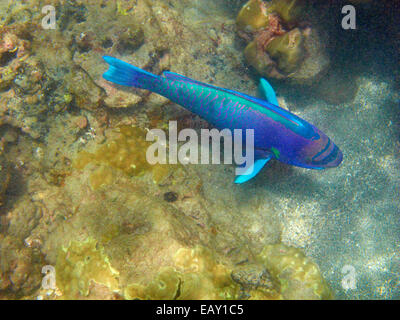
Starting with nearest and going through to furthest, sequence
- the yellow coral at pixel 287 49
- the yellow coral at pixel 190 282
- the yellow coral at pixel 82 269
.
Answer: the yellow coral at pixel 190 282 < the yellow coral at pixel 82 269 < the yellow coral at pixel 287 49

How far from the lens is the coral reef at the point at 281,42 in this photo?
3656 millimetres

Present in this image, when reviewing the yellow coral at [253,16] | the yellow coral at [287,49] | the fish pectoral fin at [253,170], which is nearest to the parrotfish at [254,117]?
the fish pectoral fin at [253,170]

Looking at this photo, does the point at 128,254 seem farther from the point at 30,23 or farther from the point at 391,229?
the point at 391,229

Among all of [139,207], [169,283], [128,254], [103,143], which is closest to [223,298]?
[169,283]

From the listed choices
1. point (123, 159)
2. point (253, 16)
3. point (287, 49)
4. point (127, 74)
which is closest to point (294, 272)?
point (123, 159)

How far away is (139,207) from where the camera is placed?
116 inches

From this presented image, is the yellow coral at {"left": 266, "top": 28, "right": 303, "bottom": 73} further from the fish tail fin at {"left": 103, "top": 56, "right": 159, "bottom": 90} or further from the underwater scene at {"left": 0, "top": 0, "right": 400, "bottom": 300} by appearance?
the fish tail fin at {"left": 103, "top": 56, "right": 159, "bottom": 90}

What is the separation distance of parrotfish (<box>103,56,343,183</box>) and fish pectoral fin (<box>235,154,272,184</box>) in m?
0.21

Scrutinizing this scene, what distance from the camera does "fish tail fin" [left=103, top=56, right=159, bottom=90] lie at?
3.01 meters

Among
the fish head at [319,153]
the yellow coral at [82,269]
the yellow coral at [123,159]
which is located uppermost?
the fish head at [319,153]

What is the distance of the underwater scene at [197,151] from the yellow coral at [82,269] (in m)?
0.02

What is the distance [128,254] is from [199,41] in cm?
353

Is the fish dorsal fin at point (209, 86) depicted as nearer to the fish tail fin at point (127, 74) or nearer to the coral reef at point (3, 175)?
the fish tail fin at point (127, 74)

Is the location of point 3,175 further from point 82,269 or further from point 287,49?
point 287,49
